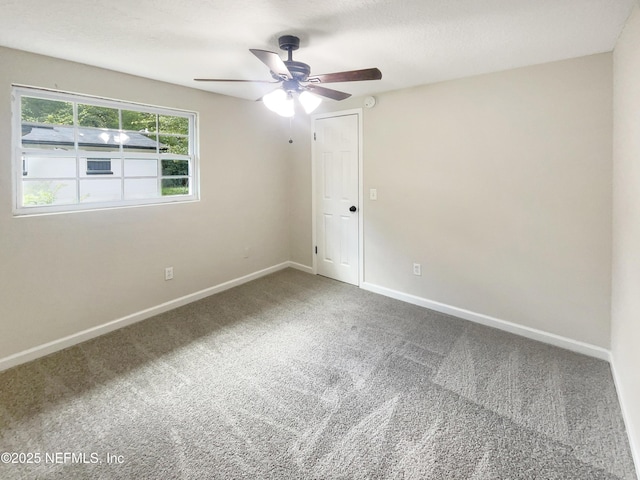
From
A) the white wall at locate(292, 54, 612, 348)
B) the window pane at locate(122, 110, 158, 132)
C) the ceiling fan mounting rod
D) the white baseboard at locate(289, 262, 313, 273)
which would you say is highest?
the ceiling fan mounting rod

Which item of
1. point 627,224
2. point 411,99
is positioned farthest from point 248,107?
point 627,224

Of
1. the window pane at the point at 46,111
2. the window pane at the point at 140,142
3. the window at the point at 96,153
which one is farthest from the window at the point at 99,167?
→ the window pane at the point at 46,111

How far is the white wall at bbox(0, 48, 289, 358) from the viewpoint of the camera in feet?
8.04

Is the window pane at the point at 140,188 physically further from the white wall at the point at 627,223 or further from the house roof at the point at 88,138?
the white wall at the point at 627,223

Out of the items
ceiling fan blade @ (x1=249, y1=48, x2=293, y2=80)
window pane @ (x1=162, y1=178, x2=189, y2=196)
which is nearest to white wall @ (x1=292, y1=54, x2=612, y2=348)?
ceiling fan blade @ (x1=249, y1=48, x2=293, y2=80)

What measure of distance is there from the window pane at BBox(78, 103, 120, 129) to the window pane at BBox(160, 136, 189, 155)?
1.43 ft

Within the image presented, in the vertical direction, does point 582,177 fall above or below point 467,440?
above

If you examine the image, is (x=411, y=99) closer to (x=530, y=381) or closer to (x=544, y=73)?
(x=544, y=73)

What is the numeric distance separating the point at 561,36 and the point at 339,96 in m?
1.42

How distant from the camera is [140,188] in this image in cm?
322

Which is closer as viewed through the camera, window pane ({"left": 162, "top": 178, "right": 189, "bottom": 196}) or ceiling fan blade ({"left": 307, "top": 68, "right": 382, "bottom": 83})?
ceiling fan blade ({"left": 307, "top": 68, "right": 382, "bottom": 83})

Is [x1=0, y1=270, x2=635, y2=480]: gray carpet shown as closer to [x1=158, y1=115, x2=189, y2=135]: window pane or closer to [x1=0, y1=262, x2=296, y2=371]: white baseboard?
[x1=0, y1=262, x2=296, y2=371]: white baseboard

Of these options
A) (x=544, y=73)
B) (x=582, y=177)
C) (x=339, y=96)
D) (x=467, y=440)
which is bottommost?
(x=467, y=440)

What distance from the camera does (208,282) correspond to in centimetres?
383
